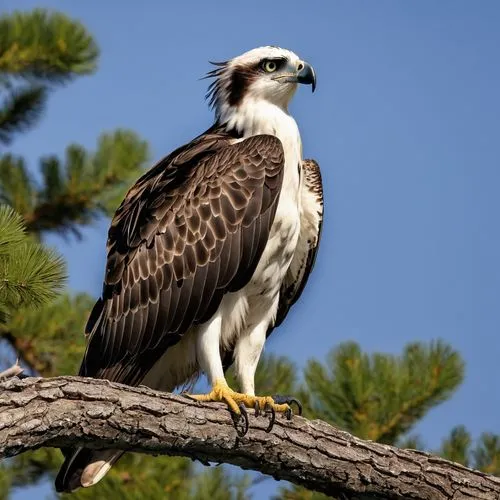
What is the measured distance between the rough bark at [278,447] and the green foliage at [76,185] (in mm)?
6679

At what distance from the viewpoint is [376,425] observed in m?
10.3

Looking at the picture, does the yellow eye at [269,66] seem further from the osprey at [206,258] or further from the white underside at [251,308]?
the white underside at [251,308]

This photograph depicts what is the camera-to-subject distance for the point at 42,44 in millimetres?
13727

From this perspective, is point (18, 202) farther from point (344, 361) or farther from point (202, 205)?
point (202, 205)

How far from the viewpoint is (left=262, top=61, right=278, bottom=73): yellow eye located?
887 centimetres

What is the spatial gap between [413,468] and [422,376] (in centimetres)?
363

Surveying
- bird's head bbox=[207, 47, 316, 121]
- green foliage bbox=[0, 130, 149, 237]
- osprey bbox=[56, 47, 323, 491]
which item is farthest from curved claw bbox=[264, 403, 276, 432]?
green foliage bbox=[0, 130, 149, 237]

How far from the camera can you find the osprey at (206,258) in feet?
26.4

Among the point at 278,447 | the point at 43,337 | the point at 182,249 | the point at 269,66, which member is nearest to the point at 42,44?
the point at 43,337

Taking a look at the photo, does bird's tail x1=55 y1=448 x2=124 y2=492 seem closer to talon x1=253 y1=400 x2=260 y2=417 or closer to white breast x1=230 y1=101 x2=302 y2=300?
talon x1=253 y1=400 x2=260 y2=417

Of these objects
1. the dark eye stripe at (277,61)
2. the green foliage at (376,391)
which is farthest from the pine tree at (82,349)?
the dark eye stripe at (277,61)

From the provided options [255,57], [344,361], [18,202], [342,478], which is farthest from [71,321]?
[342,478]

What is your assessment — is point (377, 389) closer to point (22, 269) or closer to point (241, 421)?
point (241, 421)

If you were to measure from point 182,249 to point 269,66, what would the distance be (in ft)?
4.85
